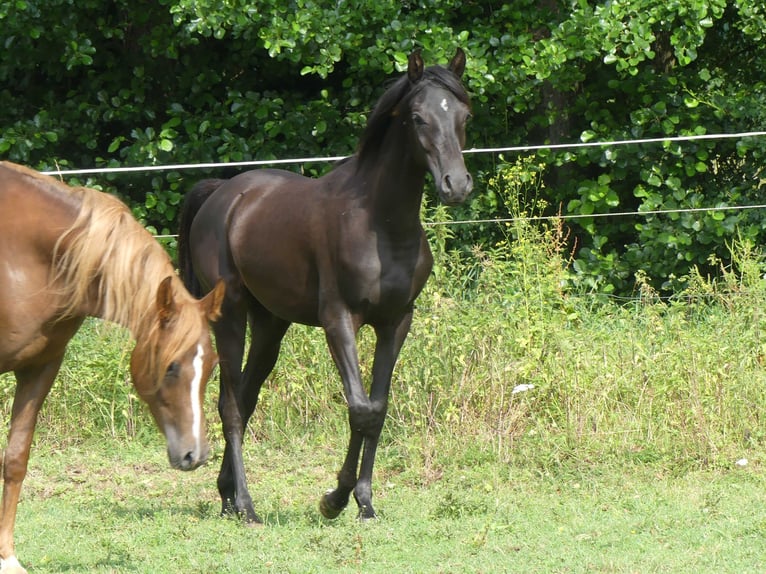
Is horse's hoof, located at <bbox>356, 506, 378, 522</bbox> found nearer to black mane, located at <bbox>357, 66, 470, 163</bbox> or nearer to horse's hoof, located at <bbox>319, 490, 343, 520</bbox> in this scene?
horse's hoof, located at <bbox>319, 490, 343, 520</bbox>

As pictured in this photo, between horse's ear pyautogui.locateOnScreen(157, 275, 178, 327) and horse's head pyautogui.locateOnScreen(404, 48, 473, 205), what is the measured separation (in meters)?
1.43

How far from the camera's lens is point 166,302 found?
428 cm

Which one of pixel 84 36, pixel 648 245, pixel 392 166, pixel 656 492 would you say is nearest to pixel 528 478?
pixel 656 492

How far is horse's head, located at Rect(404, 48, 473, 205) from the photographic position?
509cm

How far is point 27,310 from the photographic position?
4.40 meters

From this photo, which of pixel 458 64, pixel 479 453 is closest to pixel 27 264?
pixel 458 64

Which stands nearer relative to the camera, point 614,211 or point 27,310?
point 27,310

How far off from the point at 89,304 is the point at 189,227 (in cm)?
218

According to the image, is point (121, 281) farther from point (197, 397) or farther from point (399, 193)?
point (399, 193)

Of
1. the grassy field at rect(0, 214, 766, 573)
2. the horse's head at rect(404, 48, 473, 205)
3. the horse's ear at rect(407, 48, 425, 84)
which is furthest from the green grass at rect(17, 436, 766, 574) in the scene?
the horse's ear at rect(407, 48, 425, 84)

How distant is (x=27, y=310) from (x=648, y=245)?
6.46 meters

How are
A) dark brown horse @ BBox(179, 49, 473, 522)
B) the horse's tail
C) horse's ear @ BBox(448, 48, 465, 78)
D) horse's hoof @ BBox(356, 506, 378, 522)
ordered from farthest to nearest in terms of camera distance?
the horse's tail < horse's ear @ BBox(448, 48, 465, 78) < horse's hoof @ BBox(356, 506, 378, 522) < dark brown horse @ BBox(179, 49, 473, 522)

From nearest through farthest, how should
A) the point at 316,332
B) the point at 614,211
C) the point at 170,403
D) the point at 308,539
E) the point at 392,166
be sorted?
the point at 170,403 < the point at 308,539 < the point at 392,166 < the point at 316,332 < the point at 614,211

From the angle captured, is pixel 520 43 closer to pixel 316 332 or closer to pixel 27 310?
pixel 316 332
